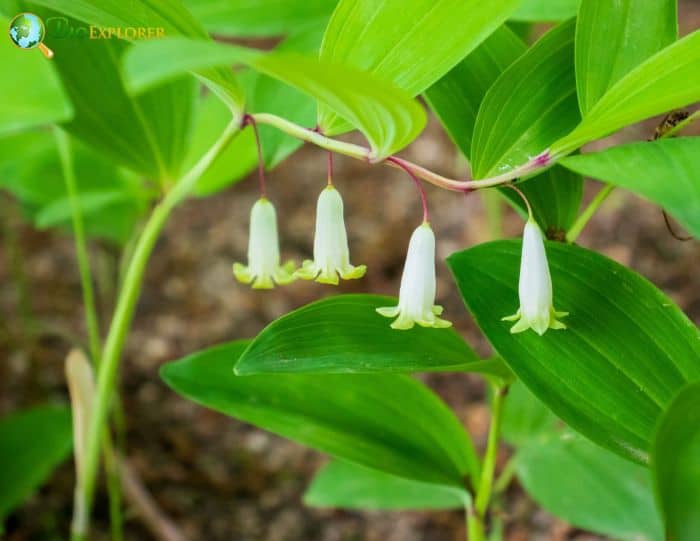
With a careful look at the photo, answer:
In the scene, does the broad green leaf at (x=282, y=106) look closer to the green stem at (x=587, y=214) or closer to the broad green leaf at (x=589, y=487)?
the green stem at (x=587, y=214)

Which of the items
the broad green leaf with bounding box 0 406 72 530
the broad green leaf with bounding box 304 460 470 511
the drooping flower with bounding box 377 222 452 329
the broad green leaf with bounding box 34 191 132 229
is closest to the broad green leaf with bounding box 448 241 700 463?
the drooping flower with bounding box 377 222 452 329

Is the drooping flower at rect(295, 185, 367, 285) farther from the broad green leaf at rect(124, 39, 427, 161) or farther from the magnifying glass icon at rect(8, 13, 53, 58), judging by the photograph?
the magnifying glass icon at rect(8, 13, 53, 58)

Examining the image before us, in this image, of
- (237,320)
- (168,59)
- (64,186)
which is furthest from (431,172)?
(237,320)

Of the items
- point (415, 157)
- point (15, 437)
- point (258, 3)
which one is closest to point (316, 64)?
point (258, 3)

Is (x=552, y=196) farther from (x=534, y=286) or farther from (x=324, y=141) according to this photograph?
(x=324, y=141)

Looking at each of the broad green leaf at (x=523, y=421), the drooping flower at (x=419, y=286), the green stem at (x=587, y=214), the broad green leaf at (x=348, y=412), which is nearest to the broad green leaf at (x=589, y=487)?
the broad green leaf at (x=523, y=421)

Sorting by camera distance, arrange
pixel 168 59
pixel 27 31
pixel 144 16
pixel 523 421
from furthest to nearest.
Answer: pixel 523 421 → pixel 27 31 → pixel 144 16 → pixel 168 59
